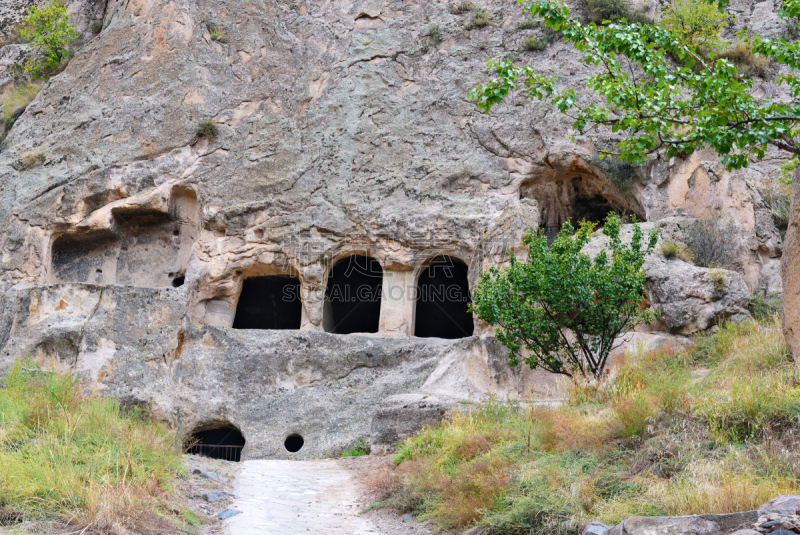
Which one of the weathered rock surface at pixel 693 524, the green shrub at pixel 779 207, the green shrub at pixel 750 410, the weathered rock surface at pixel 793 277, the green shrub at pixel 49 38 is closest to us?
the weathered rock surface at pixel 693 524

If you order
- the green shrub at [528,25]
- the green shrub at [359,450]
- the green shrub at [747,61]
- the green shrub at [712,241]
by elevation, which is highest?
the green shrub at [528,25]

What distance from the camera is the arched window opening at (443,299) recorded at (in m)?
17.7

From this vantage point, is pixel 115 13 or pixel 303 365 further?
pixel 115 13

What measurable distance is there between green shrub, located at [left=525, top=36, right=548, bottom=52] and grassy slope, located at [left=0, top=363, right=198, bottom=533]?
47.0 feet

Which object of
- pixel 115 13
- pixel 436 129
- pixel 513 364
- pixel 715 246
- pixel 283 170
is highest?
pixel 115 13

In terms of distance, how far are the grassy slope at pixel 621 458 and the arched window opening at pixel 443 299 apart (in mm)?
9548

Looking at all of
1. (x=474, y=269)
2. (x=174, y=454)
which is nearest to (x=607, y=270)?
(x=474, y=269)

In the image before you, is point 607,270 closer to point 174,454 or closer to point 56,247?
point 174,454

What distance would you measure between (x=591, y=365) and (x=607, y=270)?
133 centimetres

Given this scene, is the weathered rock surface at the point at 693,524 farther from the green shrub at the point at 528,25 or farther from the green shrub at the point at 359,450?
the green shrub at the point at 528,25

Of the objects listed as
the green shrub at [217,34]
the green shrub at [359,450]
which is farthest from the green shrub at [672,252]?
the green shrub at [217,34]

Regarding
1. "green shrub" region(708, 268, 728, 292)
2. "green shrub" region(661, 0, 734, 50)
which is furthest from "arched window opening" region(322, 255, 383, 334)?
"green shrub" region(661, 0, 734, 50)

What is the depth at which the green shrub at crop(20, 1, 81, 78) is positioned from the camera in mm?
20469

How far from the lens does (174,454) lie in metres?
7.43
